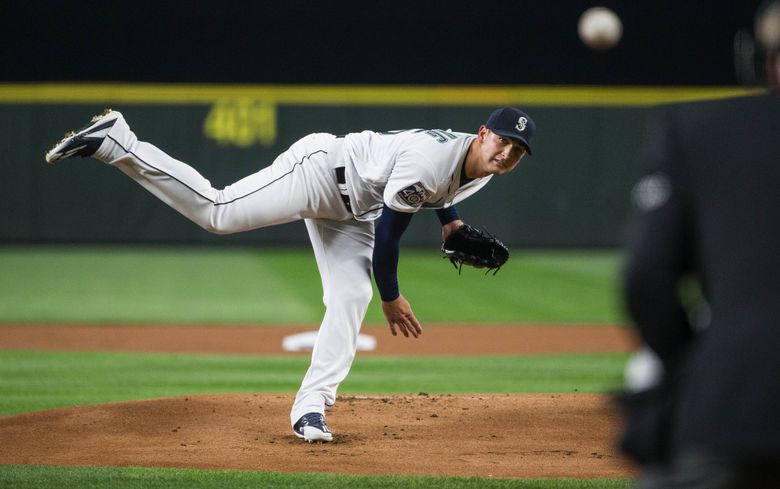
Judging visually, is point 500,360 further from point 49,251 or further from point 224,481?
point 49,251

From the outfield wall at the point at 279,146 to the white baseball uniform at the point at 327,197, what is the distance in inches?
466

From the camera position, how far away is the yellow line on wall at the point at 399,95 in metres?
16.5

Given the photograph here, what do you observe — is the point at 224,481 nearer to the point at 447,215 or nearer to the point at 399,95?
the point at 447,215

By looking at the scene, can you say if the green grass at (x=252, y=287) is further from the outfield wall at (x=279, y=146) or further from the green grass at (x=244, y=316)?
the outfield wall at (x=279, y=146)

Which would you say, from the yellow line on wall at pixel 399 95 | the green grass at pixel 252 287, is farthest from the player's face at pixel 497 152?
the yellow line on wall at pixel 399 95

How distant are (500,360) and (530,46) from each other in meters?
9.63

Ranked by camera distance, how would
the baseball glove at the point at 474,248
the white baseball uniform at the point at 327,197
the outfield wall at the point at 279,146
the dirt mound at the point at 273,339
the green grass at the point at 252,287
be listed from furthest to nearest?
the outfield wall at the point at 279,146
the green grass at the point at 252,287
the dirt mound at the point at 273,339
the baseball glove at the point at 474,248
the white baseball uniform at the point at 327,197

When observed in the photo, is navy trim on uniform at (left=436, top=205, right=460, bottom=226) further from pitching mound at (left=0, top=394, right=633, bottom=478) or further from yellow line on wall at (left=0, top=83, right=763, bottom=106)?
yellow line on wall at (left=0, top=83, right=763, bottom=106)

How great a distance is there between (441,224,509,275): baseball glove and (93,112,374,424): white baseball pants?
0.38m

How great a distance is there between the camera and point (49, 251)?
651 inches

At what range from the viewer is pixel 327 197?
4.68 m

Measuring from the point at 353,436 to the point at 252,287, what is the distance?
8.41m

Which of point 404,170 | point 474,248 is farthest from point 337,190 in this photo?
point 474,248

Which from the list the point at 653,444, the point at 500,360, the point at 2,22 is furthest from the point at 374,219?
the point at 2,22
